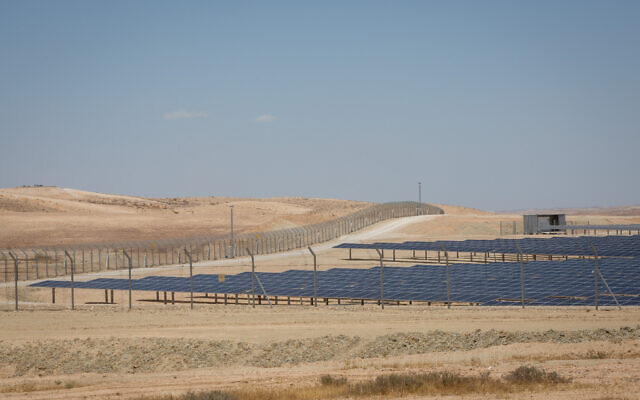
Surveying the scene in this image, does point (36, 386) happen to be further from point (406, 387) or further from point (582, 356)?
point (582, 356)

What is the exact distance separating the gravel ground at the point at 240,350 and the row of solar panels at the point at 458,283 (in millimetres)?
9347

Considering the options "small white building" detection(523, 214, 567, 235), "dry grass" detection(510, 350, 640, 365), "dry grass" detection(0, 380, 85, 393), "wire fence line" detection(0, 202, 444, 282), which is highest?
"small white building" detection(523, 214, 567, 235)

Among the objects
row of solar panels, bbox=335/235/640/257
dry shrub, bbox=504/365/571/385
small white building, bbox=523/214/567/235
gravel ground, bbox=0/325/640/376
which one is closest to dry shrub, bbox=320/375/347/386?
dry shrub, bbox=504/365/571/385

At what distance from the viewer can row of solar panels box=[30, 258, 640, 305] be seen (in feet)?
104

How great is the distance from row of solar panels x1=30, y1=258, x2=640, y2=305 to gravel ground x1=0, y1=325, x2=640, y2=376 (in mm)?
9347

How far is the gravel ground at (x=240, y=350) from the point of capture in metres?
21.0

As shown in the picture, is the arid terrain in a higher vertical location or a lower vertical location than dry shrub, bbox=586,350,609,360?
lower

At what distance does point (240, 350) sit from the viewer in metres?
21.9

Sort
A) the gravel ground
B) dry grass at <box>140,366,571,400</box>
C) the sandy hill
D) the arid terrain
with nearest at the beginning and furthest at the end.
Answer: dry grass at <box>140,366,571,400</box> → the arid terrain → the gravel ground → the sandy hill

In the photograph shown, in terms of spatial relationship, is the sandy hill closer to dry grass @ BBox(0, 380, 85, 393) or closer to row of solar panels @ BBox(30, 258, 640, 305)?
row of solar panels @ BBox(30, 258, 640, 305)

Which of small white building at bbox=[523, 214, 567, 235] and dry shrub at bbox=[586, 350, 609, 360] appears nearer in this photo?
dry shrub at bbox=[586, 350, 609, 360]

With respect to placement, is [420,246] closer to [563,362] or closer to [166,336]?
[166,336]

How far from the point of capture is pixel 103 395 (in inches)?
619

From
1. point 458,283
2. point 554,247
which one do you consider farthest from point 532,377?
point 554,247
